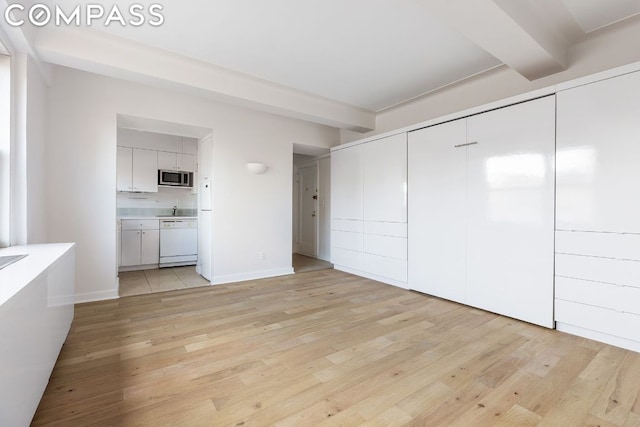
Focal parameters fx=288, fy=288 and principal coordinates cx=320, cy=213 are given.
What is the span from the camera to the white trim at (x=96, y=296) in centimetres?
321

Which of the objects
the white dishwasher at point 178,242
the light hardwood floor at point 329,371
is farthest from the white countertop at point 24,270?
the white dishwasher at point 178,242

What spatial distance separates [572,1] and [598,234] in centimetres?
185

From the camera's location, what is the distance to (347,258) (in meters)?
4.84

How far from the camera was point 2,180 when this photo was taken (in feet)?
7.51

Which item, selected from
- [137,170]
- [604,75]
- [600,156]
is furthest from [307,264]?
[604,75]

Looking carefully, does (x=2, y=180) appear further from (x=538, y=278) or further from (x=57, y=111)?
(x=538, y=278)

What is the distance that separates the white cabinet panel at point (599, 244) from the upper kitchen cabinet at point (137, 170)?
5.83 m

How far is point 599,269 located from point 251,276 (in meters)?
3.90

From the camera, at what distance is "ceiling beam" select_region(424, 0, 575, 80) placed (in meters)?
1.99

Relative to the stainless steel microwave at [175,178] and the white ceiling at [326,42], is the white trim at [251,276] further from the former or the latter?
the white ceiling at [326,42]

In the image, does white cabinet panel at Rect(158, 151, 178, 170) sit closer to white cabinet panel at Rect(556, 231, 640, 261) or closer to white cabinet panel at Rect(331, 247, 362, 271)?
white cabinet panel at Rect(331, 247, 362, 271)

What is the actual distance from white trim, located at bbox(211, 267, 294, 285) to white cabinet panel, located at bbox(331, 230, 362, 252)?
3.09ft

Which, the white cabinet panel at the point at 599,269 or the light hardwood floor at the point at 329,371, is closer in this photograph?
the light hardwood floor at the point at 329,371

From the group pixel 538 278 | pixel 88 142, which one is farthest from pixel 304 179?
pixel 538 278
